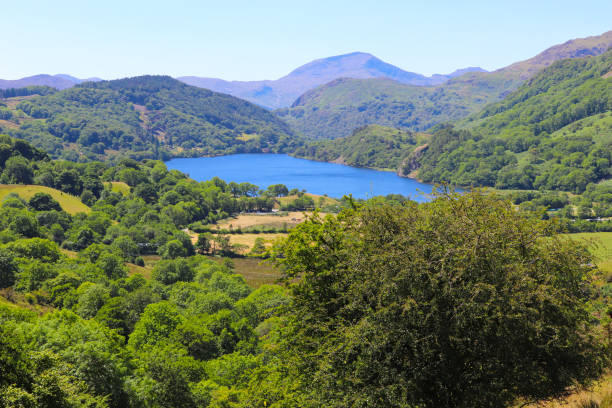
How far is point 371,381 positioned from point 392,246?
14.1 ft

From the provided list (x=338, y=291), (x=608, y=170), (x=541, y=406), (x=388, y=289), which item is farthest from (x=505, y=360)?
(x=608, y=170)

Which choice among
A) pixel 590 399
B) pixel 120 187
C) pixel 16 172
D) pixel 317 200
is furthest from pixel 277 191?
pixel 590 399

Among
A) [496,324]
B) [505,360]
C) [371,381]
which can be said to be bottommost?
[371,381]

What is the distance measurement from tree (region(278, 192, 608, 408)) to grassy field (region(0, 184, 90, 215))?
116 m

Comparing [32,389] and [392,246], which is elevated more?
[392,246]

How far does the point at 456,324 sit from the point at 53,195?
128611 mm

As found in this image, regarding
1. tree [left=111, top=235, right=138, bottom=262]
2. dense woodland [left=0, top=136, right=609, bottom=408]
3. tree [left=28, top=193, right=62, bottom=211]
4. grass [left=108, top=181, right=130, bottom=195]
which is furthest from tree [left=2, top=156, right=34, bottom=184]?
dense woodland [left=0, top=136, right=609, bottom=408]

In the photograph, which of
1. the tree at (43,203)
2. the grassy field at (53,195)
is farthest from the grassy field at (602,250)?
the grassy field at (53,195)

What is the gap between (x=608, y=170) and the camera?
182m

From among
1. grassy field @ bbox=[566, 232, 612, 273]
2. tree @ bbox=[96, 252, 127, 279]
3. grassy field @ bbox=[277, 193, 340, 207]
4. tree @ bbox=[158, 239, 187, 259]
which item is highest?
grassy field @ bbox=[566, 232, 612, 273]

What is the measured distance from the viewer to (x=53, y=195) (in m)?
115

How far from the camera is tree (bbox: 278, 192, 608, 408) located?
1164 cm

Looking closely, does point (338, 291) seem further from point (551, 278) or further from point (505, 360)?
point (551, 278)

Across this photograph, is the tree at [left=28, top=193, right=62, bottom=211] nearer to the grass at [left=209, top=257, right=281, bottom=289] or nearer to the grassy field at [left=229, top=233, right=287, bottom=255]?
the grassy field at [left=229, top=233, right=287, bottom=255]
